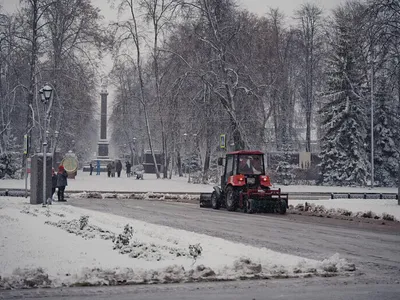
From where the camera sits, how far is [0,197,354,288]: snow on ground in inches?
369

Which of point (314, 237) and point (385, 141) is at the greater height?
point (385, 141)

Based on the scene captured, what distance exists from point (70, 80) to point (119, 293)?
38.9 meters

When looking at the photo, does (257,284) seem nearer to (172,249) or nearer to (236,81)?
(172,249)

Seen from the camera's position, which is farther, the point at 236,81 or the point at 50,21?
the point at 50,21

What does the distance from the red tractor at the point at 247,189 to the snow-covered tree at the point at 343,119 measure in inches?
1183

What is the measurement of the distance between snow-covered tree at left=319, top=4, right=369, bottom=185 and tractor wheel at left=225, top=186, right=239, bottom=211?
100ft

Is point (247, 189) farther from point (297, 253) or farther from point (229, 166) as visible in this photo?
point (297, 253)

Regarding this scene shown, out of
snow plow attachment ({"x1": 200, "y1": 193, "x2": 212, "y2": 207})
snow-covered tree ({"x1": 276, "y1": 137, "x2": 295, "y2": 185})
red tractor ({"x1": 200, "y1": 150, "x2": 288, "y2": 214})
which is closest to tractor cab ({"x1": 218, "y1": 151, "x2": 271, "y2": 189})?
red tractor ({"x1": 200, "y1": 150, "x2": 288, "y2": 214})

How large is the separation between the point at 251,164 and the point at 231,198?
1742mm

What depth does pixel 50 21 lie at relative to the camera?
47.5 meters

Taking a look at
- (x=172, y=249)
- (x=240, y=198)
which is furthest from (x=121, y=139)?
(x=172, y=249)

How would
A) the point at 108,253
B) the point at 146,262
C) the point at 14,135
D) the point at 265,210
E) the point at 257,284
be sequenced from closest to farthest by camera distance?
the point at 257,284, the point at 146,262, the point at 108,253, the point at 265,210, the point at 14,135

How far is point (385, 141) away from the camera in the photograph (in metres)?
57.2

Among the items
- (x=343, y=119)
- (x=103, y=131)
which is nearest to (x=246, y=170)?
(x=343, y=119)
